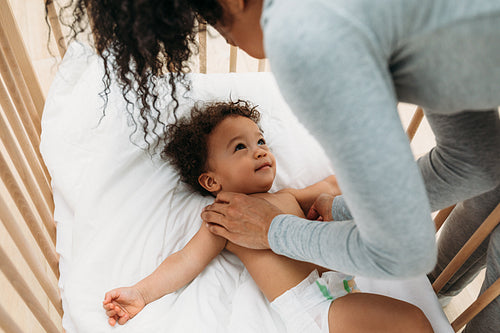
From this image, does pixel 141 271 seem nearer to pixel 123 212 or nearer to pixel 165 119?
pixel 123 212

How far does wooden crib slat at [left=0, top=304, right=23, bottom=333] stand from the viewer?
2.22ft

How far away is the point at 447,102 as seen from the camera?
0.45 meters

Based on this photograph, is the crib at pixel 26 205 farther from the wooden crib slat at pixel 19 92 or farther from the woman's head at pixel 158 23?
the woman's head at pixel 158 23

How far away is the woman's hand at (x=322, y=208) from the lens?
3.23ft

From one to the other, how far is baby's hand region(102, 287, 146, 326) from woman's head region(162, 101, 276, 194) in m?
0.34

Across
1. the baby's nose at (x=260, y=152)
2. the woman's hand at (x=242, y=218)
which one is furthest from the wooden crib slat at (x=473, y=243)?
the baby's nose at (x=260, y=152)

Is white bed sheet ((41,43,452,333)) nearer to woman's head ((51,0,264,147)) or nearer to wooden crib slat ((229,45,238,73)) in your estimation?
wooden crib slat ((229,45,238,73))

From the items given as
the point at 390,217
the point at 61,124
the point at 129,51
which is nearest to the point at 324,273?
the point at 390,217

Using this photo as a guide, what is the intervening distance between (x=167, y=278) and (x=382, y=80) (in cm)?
69

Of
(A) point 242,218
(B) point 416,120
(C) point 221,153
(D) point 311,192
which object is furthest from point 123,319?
(B) point 416,120

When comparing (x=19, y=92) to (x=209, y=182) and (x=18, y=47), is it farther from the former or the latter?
(x=209, y=182)

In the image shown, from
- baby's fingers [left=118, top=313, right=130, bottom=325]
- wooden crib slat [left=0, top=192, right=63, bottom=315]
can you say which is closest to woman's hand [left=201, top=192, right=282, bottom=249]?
baby's fingers [left=118, top=313, right=130, bottom=325]

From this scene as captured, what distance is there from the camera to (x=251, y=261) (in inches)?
36.5

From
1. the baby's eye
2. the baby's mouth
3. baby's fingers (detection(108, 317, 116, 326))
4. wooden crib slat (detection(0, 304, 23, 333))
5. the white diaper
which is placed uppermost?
the baby's eye
